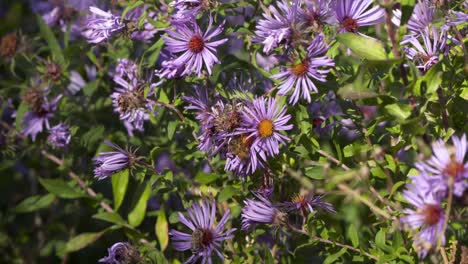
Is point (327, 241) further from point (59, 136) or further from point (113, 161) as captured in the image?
point (59, 136)

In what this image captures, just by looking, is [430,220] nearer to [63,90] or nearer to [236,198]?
[236,198]

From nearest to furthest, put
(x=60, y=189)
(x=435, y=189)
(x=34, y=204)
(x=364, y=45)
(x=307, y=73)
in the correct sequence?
(x=435, y=189), (x=364, y=45), (x=307, y=73), (x=60, y=189), (x=34, y=204)

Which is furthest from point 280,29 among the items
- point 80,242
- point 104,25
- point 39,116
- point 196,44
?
point 39,116

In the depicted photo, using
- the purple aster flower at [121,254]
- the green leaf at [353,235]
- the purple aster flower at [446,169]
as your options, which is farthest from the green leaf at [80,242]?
the purple aster flower at [446,169]

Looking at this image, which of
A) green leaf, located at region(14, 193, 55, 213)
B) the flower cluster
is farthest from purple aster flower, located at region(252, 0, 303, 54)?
green leaf, located at region(14, 193, 55, 213)

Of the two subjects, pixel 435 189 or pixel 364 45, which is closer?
pixel 435 189

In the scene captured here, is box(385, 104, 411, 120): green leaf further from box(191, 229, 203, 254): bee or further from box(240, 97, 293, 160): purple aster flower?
box(191, 229, 203, 254): bee

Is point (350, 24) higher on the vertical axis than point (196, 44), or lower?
higher
